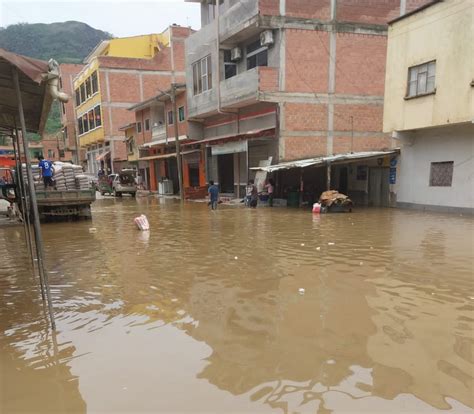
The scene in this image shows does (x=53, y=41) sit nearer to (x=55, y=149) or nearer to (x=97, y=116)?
(x=55, y=149)

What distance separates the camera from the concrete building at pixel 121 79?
3688 centimetres

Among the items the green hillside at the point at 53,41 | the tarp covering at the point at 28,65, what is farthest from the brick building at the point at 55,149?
the tarp covering at the point at 28,65

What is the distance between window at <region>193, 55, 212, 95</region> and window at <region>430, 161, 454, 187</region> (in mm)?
12913

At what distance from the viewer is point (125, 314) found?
476 centimetres

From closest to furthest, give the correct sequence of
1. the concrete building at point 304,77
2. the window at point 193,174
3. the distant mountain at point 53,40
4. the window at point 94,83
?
the concrete building at point 304,77 < the window at point 193,174 < the window at point 94,83 < the distant mountain at point 53,40

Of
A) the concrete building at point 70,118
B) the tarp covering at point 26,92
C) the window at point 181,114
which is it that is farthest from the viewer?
the concrete building at point 70,118

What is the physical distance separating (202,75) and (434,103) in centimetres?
1340

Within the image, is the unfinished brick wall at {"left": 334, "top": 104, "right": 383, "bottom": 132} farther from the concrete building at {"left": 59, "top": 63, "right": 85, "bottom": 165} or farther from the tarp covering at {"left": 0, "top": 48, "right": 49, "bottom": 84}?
the concrete building at {"left": 59, "top": 63, "right": 85, "bottom": 165}

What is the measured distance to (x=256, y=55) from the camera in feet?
66.3

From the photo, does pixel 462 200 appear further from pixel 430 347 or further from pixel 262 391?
pixel 262 391

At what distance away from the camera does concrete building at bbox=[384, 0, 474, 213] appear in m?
12.9

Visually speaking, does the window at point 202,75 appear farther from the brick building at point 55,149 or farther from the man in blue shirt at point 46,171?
the brick building at point 55,149

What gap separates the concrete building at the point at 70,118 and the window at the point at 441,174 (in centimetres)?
4485

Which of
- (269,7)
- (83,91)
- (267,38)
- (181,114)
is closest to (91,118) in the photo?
(83,91)
